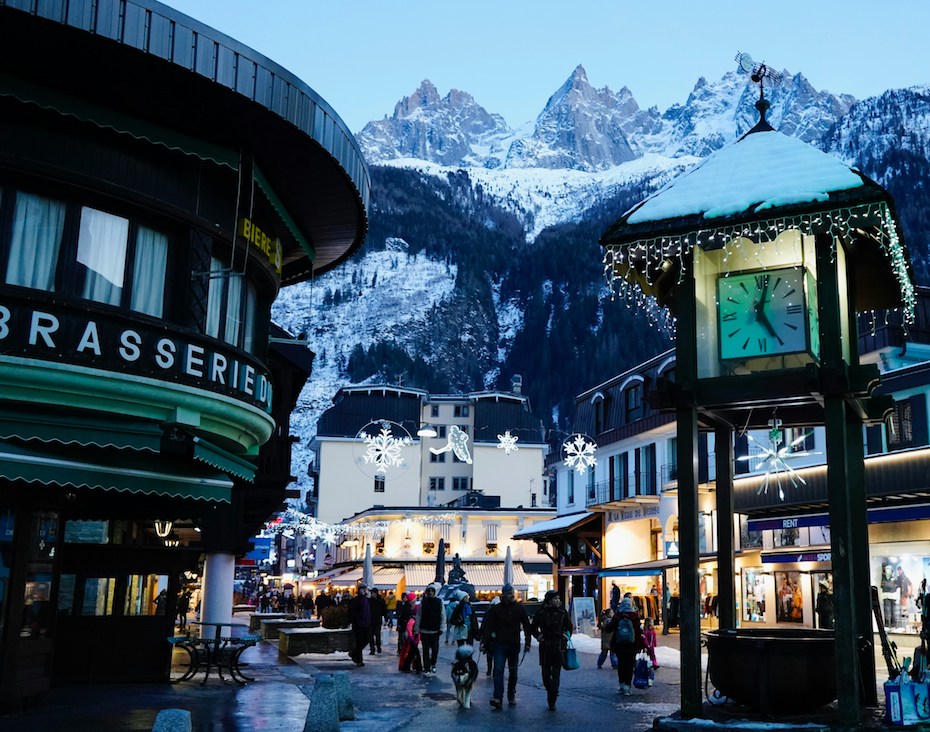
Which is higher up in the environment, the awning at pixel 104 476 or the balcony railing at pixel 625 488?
the balcony railing at pixel 625 488

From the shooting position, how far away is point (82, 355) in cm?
1188

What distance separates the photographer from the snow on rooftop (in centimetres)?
1214

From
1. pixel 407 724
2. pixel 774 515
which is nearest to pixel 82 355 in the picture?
pixel 407 724

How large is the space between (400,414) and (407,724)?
71.5m

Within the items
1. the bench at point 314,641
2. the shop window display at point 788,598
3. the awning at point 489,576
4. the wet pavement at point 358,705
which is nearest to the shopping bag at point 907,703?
the wet pavement at point 358,705

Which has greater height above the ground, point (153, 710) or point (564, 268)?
point (564, 268)

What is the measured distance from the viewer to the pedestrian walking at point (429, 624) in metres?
19.8

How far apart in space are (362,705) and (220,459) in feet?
14.6

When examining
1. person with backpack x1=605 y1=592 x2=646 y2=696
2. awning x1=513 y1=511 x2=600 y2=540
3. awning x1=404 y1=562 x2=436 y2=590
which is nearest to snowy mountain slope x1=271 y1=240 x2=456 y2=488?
awning x1=404 y1=562 x2=436 y2=590

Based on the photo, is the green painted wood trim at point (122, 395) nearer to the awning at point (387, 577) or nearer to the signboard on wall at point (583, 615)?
the signboard on wall at point (583, 615)

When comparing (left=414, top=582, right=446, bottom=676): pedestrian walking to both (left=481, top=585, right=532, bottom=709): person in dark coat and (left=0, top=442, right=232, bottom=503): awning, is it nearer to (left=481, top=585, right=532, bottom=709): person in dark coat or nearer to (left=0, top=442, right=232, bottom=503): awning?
(left=481, top=585, right=532, bottom=709): person in dark coat

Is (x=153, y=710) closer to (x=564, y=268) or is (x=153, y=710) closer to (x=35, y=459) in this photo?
(x=35, y=459)

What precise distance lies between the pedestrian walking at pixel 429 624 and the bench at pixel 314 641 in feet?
13.6

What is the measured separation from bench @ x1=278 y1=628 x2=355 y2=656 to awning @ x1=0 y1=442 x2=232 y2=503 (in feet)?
38.7
